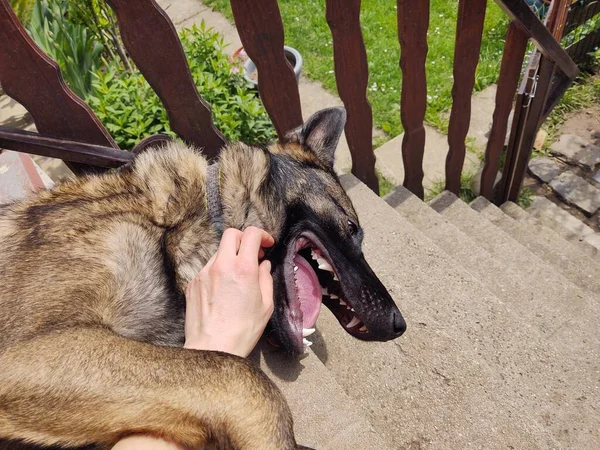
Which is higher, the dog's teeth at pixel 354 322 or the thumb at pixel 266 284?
the thumb at pixel 266 284

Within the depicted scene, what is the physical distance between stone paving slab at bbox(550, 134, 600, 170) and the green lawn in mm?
1184

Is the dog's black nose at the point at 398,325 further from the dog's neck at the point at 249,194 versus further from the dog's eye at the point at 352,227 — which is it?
the dog's neck at the point at 249,194

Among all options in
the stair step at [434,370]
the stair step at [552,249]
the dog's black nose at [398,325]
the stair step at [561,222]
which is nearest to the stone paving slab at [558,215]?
the stair step at [561,222]

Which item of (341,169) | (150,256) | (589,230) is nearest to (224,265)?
(150,256)

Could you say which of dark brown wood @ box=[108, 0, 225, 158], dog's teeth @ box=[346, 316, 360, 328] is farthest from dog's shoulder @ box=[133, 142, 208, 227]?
dog's teeth @ box=[346, 316, 360, 328]

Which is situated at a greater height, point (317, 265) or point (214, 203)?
point (214, 203)

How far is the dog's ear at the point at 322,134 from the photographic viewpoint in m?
2.79

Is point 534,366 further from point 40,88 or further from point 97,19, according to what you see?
point 97,19

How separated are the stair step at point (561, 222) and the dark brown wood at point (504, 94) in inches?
20.8

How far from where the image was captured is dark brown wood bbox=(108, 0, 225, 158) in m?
2.26

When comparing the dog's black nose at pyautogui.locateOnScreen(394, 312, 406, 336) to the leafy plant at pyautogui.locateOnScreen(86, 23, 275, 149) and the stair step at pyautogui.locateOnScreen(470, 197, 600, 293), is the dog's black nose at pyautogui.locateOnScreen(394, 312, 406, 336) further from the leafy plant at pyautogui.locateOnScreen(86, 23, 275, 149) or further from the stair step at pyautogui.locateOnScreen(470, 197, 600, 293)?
the stair step at pyautogui.locateOnScreen(470, 197, 600, 293)

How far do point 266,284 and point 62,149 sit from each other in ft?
3.94

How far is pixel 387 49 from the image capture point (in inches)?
252

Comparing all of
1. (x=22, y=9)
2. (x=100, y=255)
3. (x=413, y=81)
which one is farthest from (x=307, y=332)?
(x=22, y=9)
